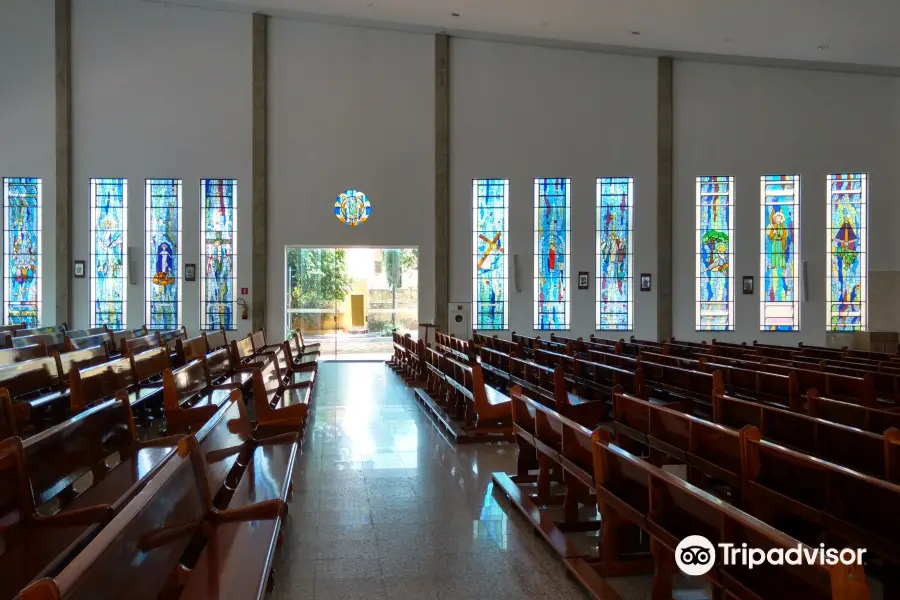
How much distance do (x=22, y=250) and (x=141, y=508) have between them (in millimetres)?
13351

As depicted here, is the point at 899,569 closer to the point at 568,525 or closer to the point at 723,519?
the point at 723,519

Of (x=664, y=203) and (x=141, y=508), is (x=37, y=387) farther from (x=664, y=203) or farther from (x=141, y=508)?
(x=664, y=203)

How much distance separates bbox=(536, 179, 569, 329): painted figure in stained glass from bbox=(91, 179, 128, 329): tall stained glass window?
7.90 meters

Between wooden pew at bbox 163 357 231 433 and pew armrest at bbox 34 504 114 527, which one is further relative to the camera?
wooden pew at bbox 163 357 231 433

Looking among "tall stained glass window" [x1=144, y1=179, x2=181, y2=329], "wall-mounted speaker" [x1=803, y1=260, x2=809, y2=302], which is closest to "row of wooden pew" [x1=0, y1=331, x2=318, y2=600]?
"tall stained glass window" [x1=144, y1=179, x2=181, y2=329]

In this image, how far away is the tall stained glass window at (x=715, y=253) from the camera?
13.6 m

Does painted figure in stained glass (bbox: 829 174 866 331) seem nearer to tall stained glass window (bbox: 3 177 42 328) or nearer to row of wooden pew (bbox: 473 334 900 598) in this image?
row of wooden pew (bbox: 473 334 900 598)

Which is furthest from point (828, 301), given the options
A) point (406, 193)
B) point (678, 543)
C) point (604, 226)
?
point (678, 543)

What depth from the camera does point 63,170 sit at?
41.4 feet

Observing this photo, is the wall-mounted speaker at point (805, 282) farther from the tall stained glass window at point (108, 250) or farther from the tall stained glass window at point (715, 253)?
the tall stained glass window at point (108, 250)

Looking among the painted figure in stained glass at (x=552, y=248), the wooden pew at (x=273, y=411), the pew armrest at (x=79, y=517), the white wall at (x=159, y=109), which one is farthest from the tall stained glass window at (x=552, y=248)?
the pew armrest at (x=79, y=517)

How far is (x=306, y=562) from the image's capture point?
9.58 feet

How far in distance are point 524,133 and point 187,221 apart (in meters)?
6.65

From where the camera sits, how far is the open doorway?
13461 mm
